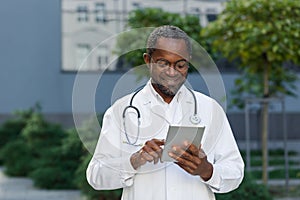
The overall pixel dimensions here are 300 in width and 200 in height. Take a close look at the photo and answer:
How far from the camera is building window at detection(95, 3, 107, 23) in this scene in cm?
1572

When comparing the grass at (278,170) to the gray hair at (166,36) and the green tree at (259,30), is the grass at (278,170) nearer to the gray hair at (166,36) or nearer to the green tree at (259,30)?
the green tree at (259,30)

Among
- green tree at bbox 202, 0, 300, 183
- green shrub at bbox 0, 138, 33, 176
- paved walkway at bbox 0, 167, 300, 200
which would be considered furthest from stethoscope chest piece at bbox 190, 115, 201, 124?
green shrub at bbox 0, 138, 33, 176

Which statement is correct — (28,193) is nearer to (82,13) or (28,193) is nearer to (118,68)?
(118,68)

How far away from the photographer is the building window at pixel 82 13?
15.9 metres

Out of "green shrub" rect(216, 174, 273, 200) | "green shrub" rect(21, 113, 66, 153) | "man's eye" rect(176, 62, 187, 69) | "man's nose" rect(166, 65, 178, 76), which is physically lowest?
"green shrub" rect(21, 113, 66, 153)

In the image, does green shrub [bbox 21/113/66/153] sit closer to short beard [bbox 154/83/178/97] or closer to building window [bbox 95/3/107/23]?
building window [bbox 95/3/107/23]

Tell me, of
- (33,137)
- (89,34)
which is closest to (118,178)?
(33,137)

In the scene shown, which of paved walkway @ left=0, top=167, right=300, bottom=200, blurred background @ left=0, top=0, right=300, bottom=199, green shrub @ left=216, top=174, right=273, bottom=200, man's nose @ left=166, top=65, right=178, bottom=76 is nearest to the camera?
man's nose @ left=166, top=65, right=178, bottom=76

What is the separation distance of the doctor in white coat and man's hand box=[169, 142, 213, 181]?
37 mm

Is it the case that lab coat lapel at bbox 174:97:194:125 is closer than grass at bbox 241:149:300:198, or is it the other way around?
lab coat lapel at bbox 174:97:194:125

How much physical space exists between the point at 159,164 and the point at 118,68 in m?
5.15

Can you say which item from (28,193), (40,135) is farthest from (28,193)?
(40,135)

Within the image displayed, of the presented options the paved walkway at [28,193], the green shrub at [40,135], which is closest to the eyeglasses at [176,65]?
the paved walkway at [28,193]

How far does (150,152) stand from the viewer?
7.46ft
